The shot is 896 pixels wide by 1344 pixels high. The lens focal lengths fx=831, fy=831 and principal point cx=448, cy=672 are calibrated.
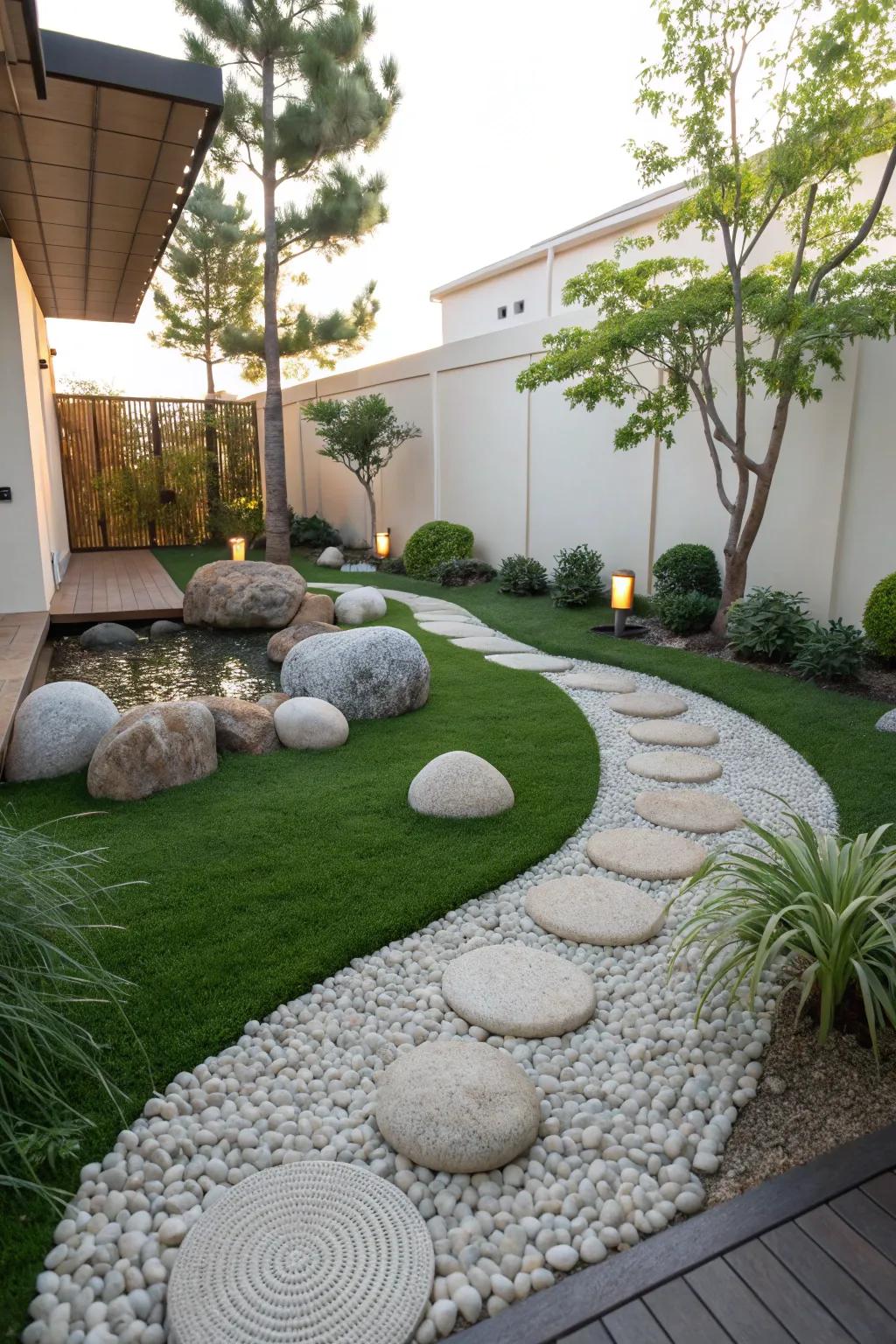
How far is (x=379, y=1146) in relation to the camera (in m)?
1.95

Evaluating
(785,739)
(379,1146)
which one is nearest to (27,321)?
(785,739)

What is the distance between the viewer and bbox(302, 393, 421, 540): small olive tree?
43.4 feet

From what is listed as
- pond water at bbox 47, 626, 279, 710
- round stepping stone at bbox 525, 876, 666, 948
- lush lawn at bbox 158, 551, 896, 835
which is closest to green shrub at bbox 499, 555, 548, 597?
lush lawn at bbox 158, 551, 896, 835

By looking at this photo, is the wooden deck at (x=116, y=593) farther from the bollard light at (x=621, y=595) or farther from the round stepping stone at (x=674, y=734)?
the round stepping stone at (x=674, y=734)

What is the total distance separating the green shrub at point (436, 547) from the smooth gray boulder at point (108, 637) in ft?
15.3

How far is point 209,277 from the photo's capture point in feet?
60.5

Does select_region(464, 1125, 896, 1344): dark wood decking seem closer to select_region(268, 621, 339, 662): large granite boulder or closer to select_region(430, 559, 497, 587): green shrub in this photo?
select_region(268, 621, 339, 662): large granite boulder

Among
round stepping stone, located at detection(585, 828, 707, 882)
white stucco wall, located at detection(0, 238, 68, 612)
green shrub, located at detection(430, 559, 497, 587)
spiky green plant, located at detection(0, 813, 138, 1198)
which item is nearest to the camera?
spiky green plant, located at detection(0, 813, 138, 1198)

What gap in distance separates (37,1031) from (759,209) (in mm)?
7270

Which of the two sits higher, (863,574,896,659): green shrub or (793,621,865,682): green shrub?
(863,574,896,659): green shrub

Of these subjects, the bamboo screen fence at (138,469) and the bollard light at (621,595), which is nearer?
the bollard light at (621,595)

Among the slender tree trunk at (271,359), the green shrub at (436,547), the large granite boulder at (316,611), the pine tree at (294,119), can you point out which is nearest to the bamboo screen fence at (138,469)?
the slender tree trunk at (271,359)

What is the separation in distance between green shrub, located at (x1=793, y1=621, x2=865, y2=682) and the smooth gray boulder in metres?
5.90

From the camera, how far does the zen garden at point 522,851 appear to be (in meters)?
1.66
